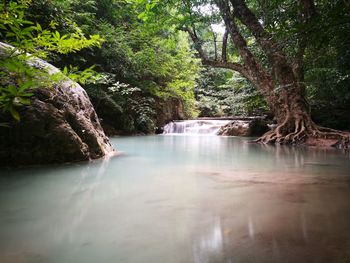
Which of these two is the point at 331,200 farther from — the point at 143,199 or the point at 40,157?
the point at 40,157

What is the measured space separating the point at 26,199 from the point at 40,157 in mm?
1922

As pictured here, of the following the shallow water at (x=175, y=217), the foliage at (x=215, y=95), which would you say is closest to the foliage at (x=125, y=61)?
the foliage at (x=215, y=95)

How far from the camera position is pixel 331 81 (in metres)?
7.36

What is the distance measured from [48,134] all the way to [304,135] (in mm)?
6270

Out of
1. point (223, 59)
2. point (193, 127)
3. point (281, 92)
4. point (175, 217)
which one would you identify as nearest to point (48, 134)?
point (175, 217)

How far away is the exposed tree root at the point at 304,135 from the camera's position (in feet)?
22.8

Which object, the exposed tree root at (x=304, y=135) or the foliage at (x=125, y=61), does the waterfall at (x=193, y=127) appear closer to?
the foliage at (x=125, y=61)

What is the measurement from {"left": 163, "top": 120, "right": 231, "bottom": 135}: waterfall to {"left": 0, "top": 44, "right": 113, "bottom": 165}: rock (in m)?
8.95

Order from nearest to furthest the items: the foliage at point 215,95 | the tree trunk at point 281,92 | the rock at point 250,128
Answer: the tree trunk at point 281,92 → the rock at point 250,128 → the foliage at point 215,95

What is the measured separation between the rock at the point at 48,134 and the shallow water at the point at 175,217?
23.1 inches

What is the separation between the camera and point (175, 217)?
1.90 m

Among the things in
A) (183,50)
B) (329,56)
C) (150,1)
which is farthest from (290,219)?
(183,50)

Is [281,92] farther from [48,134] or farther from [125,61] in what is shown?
[125,61]

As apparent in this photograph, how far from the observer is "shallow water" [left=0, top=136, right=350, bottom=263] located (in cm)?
138
